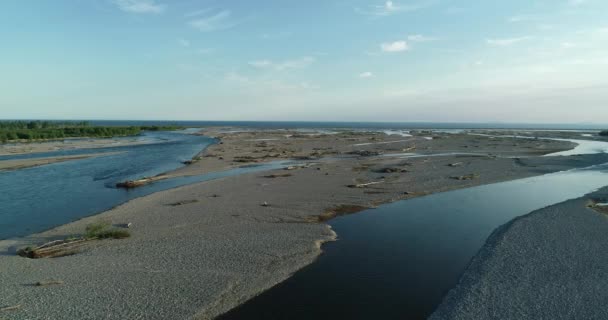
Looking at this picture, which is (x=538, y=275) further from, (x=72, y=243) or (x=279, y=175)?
(x=279, y=175)

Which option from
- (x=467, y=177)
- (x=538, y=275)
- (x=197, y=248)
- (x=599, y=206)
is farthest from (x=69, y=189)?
(x=599, y=206)

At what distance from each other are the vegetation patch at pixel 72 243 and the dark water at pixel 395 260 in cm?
948

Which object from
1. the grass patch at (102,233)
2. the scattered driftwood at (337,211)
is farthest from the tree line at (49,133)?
the scattered driftwood at (337,211)

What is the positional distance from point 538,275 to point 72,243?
20.3 metres

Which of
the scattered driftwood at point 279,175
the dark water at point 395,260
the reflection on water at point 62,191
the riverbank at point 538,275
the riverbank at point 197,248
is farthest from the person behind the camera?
the scattered driftwood at point 279,175

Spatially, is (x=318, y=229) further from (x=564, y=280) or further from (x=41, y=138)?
(x=41, y=138)

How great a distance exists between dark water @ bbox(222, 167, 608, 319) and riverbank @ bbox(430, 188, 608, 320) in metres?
0.83

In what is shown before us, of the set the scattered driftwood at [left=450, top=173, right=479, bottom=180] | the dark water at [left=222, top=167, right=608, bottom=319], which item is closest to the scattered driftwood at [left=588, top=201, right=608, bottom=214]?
the dark water at [left=222, top=167, right=608, bottom=319]

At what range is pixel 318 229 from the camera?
2002 centimetres

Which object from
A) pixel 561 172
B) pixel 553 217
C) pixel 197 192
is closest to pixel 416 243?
pixel 553 217

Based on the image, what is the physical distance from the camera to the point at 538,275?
45.2ft

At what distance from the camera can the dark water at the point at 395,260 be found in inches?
486

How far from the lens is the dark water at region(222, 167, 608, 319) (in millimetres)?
12344

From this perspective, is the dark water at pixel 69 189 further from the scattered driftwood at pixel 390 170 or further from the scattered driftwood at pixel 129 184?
the scattered driftwood at pixel 390 170
